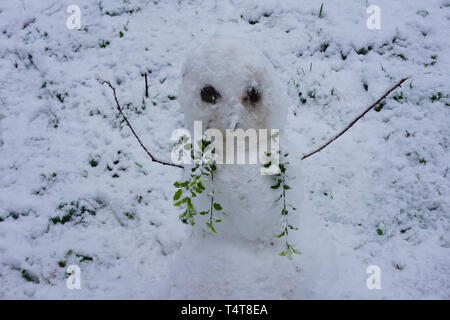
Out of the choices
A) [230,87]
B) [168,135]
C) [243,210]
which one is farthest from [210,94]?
[168,135]

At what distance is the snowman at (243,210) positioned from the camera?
1.44m

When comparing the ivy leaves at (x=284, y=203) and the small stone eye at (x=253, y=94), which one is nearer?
the small stone eye at (x=253, y=94)

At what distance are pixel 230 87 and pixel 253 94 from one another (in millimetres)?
99

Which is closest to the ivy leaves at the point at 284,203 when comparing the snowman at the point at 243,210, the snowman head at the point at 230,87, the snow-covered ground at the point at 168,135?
the snowman at the point at 243,210

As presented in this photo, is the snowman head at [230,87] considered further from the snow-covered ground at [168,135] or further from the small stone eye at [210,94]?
the snow-covered ground at [168,135]

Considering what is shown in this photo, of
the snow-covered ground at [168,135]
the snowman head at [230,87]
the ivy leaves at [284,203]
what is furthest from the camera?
the snow-covered ground at [168,135]

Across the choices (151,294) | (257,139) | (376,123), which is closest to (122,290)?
(151,294)

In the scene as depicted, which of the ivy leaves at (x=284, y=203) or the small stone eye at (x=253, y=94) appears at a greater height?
the small stone eye at (x=253, y=94)

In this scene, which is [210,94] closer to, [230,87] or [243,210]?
[230,87]

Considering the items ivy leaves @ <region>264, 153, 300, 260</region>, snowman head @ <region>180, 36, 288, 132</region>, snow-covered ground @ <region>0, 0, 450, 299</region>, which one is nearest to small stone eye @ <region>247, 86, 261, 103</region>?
snowman head @ <region>180, 36, 288, 132</region>

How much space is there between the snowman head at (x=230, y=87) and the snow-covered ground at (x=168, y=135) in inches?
39.6

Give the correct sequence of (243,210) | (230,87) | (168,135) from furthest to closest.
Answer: (168,135) → (243,210) → (230,87)

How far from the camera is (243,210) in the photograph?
159cm

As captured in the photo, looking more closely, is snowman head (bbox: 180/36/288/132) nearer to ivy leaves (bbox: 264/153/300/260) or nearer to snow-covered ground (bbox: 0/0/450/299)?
ivy leaves (bbox: 264/153/300/260)
